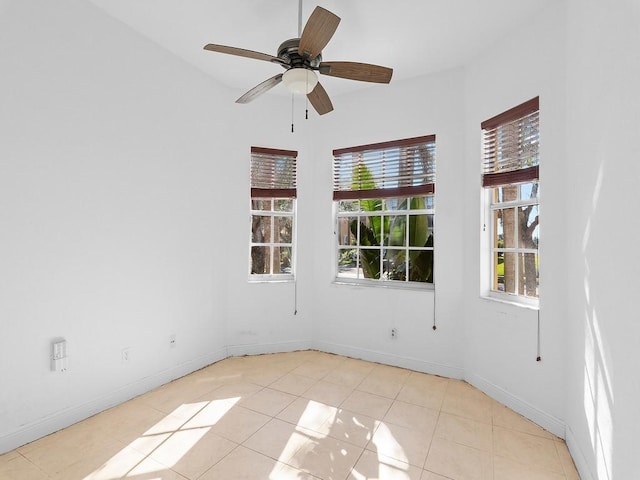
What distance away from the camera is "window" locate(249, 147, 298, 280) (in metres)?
3.77

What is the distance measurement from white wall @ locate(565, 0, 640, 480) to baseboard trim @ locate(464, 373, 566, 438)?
0.12 meters

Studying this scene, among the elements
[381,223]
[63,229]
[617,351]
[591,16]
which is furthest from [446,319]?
[63,229]

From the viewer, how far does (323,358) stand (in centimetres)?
364

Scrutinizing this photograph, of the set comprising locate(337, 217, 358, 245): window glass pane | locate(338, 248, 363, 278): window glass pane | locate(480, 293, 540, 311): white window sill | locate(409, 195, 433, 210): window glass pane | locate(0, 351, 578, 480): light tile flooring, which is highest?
locate(409, 195, 433, 210): window glass pane

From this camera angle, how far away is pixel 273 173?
12.5 feet

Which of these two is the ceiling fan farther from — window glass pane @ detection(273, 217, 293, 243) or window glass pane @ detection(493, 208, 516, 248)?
window glass pane @ detection(273, 217, 293, 243)

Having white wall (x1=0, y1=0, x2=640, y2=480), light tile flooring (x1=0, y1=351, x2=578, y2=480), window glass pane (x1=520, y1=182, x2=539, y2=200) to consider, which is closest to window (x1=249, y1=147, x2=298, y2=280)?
white wall (x1=0, y1=0, x2=640, y2=480)

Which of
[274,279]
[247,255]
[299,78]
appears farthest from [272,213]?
[299,78]

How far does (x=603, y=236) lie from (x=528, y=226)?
3.88ft

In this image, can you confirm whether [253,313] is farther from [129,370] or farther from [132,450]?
[132,450]

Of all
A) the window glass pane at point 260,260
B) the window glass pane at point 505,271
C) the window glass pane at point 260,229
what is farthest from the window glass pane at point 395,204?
the window glass pane at point 260,260

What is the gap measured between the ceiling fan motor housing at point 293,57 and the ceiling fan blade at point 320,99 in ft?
0.58

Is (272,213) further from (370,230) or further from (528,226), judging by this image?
(528,226)

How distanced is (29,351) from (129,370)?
30.3 inches
